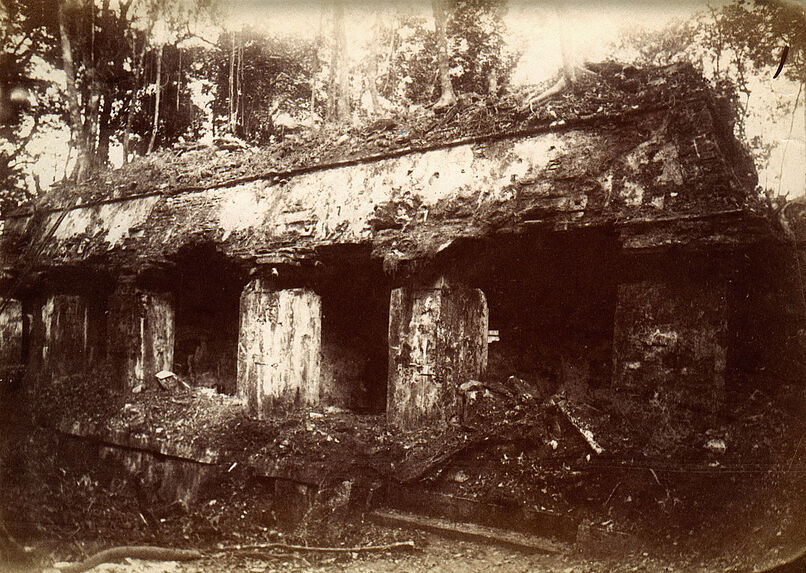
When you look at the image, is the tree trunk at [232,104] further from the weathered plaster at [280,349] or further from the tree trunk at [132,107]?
the weathered plaster at [280,349]

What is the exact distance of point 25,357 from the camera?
304 inches

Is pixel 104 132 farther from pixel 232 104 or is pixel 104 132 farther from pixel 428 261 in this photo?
pixel 428 261

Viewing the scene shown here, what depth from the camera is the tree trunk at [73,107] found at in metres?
4.91

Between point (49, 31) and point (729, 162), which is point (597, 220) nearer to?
point (729, 162)

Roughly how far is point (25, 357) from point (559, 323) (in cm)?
701

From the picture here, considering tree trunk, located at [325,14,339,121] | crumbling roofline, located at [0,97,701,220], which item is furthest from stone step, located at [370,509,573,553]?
tree trunk, located at [325,14,339,121]

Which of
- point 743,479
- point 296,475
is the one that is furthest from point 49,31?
point 743,479

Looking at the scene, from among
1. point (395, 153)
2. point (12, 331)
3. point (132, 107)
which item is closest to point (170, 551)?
point (395, 153)

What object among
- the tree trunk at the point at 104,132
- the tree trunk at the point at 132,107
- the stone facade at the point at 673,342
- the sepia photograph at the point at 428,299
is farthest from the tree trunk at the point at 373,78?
the stone facade at the point at 673,342

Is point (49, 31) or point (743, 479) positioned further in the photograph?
point (49, 31)

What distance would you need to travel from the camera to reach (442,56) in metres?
7.80

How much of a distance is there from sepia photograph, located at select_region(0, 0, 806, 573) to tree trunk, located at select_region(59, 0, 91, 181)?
2.5 inches

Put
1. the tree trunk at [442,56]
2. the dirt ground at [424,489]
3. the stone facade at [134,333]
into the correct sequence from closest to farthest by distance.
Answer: the dirt ground at [424,489]
the tree trunk at [442,56]
the stone facade at [134,333]

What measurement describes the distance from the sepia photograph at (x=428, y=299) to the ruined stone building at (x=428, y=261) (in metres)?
0.03
